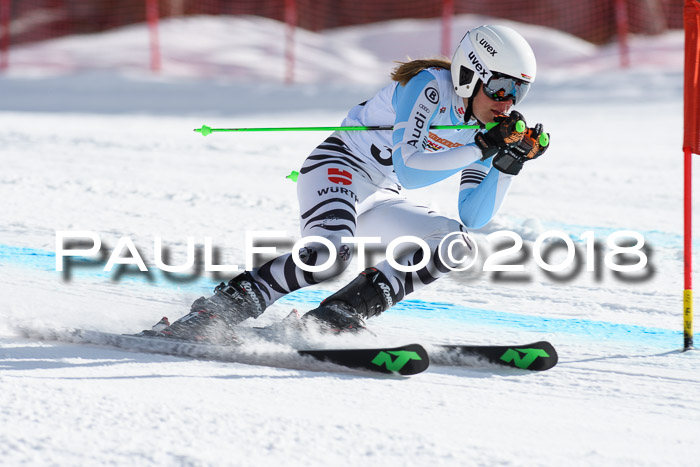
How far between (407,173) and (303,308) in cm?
107

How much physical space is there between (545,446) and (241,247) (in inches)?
118

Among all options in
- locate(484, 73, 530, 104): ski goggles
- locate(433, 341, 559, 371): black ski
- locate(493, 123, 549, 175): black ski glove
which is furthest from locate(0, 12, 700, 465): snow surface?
locate(484, 73, 530, 104): ski goggles

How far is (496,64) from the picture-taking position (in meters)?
3.42

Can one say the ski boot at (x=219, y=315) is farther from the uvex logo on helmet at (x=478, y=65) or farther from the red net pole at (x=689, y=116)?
the red net pole at (x=689, y=116)

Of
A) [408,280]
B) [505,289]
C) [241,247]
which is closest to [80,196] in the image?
[241,247]

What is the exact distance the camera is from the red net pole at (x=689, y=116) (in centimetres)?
360

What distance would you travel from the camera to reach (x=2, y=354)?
3.12 meters

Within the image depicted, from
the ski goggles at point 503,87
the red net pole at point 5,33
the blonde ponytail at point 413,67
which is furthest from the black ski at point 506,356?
the red net pole at point 5,33

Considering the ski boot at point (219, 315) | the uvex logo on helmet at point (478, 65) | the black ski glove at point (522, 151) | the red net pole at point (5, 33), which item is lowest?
the ski boot at point (219, 315)

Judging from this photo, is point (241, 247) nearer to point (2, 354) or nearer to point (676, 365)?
point (2, 354)

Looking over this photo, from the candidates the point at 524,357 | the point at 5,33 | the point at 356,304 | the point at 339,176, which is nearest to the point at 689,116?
the point at 524,357

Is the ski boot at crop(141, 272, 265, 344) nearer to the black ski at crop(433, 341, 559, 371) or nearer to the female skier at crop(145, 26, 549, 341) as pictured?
the female skier at crop(145, 26, 549, 341)

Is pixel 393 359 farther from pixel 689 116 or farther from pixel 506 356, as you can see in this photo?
pixel 689 116

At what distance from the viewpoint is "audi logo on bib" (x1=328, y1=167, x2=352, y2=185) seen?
3598 mm
